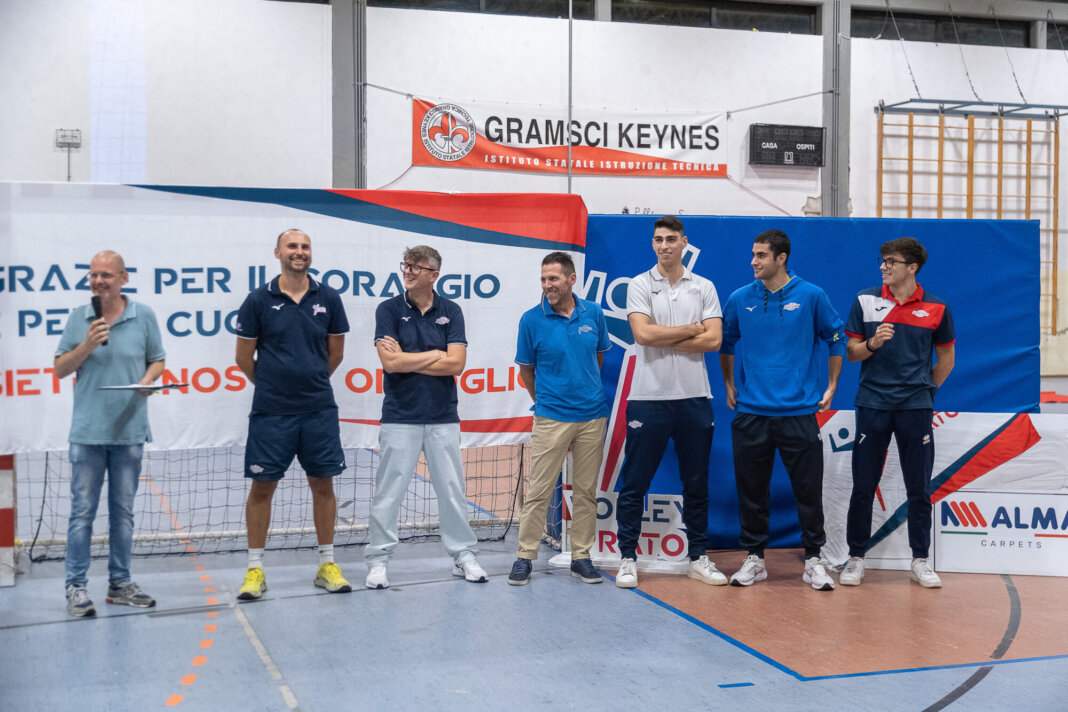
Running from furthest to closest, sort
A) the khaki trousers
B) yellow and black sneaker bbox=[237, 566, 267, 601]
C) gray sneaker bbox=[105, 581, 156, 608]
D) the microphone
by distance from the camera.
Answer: the khaki trousers < yellow and black sneaker bbox=[237, 566, 267, 601] < gray sneaker bbox=[105, 581, 156, 608] < the microphone

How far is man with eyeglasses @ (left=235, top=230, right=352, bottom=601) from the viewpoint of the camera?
4.35m

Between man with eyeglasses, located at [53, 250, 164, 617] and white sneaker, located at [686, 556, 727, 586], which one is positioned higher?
man with eyeglasses, located at [53, 250, 164, 617]

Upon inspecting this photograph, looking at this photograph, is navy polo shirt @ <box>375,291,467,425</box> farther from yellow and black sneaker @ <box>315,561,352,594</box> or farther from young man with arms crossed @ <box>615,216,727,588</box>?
young man with arms crossed @ <box>615,216,727,588</box>

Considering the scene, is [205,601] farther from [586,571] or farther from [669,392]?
[669,392]

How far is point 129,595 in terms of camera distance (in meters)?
4.21

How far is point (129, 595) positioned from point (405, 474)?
4.35ft

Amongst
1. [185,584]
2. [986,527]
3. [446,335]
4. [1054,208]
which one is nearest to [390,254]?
[446,335]

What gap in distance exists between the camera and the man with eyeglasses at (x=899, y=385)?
4617 millimetres

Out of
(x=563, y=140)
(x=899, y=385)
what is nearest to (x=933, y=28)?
(x=563, y=140)

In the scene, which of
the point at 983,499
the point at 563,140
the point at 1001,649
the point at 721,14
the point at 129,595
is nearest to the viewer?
the point at 1001,649

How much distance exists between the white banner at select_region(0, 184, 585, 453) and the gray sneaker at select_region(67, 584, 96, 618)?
2.83 ft

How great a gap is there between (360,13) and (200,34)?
77.5 inches

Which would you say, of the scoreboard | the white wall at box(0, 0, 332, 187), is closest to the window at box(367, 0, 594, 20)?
the white wall at box(0, 0, 332, 187)

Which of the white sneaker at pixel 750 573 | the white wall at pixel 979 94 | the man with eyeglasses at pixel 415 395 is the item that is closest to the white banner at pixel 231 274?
the man with eyeglasses at pixel 415 395
